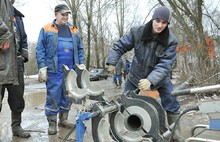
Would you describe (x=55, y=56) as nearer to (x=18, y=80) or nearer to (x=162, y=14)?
(x=18, y=80)

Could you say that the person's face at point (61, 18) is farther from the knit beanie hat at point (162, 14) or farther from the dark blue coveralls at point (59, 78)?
the knit beanie hat at point (162, 14)

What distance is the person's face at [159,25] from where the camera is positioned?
386cm

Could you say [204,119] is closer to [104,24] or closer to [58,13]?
[58,13]

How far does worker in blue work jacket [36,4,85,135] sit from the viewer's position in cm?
495

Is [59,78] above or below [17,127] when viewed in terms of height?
above

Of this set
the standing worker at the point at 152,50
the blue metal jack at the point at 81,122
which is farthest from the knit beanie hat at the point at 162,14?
the blue metal jack at the point at 81,122

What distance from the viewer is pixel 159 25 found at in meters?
3.86

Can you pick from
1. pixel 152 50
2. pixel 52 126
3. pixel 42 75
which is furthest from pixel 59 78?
pixel 152 50

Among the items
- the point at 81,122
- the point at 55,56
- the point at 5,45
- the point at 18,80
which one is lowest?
the point at 81,122

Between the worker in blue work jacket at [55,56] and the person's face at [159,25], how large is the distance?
1.64m

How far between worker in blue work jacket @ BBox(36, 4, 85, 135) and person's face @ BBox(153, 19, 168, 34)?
1637 mm

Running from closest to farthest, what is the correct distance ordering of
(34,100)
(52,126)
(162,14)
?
(162,14)
(52,126)
(34,100)

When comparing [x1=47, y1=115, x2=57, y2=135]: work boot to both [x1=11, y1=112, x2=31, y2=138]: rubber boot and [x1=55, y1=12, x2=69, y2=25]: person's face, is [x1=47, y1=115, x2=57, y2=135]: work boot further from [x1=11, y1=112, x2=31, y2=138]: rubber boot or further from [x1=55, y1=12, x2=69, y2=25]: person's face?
[x1=55, y1=12, x2=69, y2=25]: person's face

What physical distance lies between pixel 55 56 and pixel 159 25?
1789 mm
